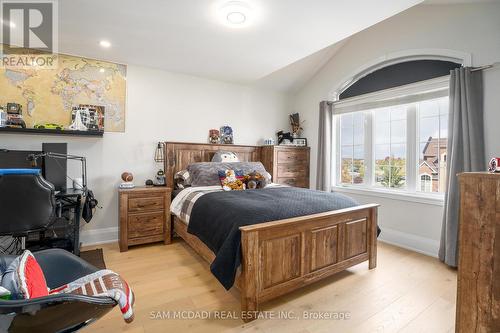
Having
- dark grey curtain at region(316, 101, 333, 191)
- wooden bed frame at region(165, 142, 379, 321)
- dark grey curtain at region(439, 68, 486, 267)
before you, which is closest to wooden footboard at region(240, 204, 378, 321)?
wooden bed frame at region(165, 142, 379, 321)

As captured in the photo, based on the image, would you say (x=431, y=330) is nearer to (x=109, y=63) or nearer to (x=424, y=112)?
(x=424, y=112)

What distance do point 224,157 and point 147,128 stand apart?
1.15 meters

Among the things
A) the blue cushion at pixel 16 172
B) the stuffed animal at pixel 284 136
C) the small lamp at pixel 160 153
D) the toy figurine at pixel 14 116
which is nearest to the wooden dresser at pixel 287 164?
the stuffed animal at pixel 284 136

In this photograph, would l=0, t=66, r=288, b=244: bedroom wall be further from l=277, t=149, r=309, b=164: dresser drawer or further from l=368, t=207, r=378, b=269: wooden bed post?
l=368, t=207, r=378, b=269: wooden bed post

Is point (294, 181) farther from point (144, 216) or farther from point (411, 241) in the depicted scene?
point (144, 216)

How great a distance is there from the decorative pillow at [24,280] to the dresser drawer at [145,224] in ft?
5.93

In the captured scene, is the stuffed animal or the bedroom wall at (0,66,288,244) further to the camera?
the stuffed animal

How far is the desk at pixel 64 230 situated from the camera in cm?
235

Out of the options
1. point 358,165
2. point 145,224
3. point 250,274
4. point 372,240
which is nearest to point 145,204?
point 145,224

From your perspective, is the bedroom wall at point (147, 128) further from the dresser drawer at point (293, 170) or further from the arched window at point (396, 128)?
the arched window at point (396, 128)

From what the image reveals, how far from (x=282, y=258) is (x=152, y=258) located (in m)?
1.62

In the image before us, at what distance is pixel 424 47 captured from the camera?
290 centimetres

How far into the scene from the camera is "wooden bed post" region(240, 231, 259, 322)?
1.67 metres

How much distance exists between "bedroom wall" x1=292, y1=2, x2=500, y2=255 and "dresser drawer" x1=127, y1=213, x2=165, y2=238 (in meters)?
2.91
